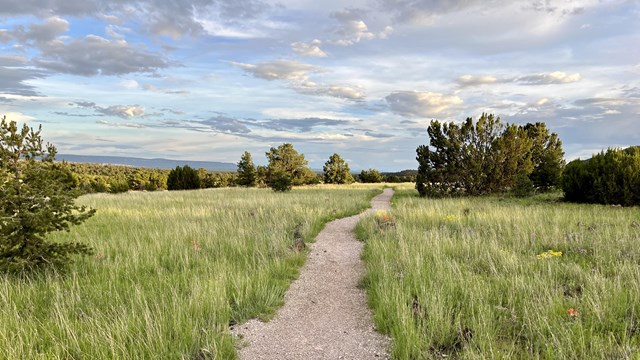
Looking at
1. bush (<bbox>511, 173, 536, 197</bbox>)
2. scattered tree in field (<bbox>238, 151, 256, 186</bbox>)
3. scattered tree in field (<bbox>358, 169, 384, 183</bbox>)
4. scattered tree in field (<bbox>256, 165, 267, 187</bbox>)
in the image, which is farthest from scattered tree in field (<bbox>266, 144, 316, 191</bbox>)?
scattered tree in field (<bbox>358, 169, 384, 183</bbox>)

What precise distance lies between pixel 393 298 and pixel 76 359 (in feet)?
11.0

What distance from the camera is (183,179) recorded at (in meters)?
40.9

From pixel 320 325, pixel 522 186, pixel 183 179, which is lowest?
pixel 320 325

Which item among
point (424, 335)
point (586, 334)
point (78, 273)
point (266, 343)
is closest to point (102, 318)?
point (266, 343)

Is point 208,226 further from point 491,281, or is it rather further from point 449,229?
point 491,281

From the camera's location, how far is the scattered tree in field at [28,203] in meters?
5.68

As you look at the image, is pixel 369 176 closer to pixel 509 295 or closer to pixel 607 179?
pixel 607 179

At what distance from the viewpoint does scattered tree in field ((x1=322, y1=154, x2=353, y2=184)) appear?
59.8 m

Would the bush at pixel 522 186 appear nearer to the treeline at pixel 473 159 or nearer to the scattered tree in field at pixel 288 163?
the treeline at pixel 473 159

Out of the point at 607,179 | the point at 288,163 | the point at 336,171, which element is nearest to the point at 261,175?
the point at 288,163

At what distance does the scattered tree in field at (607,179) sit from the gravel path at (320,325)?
13157 millimetres

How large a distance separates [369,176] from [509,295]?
6796cm

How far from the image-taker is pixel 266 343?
13.0 feet

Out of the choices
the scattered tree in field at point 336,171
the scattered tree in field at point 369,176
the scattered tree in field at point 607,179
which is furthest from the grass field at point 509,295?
the scattered tree in field at point 369,176
